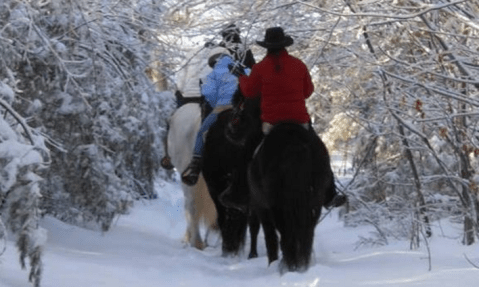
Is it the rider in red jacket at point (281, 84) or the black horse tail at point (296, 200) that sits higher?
the rider in red jacket at point (281, 84)

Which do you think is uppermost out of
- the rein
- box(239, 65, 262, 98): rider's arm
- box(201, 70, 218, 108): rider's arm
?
box(239, 65, 262, 98): rider's arm

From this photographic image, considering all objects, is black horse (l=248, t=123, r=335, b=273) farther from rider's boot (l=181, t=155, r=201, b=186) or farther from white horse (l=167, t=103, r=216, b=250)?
white horse (l=167, t=103, r=216, b=250)

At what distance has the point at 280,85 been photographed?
808 cm

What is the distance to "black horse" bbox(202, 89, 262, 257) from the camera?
30.0ft

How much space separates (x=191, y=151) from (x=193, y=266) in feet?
7.95

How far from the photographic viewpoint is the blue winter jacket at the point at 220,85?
1012 centimetres

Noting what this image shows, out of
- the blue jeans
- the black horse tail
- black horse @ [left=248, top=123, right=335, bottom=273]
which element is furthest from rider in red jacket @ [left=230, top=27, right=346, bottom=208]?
the blue jeans

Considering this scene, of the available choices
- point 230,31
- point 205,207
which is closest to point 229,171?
point 205,207

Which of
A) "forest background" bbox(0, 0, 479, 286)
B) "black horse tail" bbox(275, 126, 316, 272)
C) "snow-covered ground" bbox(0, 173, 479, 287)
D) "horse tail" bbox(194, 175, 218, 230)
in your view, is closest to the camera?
"forest background" bbox(0, 0, 479, 286)

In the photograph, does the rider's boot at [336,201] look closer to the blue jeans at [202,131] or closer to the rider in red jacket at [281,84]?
the rider in red jacket at [281,84]

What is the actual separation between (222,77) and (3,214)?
4666mm

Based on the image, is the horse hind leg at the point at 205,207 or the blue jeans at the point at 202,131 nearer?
the blue jeans at the point at 202,131

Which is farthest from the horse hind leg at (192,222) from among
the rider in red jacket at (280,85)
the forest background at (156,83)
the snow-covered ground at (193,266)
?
the rider in red jacket at (280,85)

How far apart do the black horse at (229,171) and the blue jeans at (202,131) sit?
16cm
